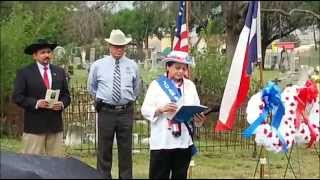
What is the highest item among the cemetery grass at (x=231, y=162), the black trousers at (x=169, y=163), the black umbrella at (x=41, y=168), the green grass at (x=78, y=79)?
the black umbrella at (x=41, y=168)

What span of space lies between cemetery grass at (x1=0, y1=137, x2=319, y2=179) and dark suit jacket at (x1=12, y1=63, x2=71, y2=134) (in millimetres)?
1360

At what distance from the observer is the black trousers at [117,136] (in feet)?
23.9

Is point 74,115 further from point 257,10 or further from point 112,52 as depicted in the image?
point 257,10

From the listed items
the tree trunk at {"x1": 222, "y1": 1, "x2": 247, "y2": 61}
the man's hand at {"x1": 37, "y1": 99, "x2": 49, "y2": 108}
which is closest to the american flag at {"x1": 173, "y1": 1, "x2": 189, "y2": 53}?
the man's hand at {"x1": 37, "y1": 99, "x2": 49, "y2": 108}

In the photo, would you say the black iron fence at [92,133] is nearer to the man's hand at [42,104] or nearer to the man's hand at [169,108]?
the man's hand at [42,104]

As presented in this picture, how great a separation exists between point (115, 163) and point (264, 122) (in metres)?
4.19

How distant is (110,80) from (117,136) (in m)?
0.65

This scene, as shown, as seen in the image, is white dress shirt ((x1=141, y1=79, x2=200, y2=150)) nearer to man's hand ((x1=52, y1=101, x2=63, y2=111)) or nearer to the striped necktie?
man's hand ((x1=52, y1=101, x2=63, y2=111))

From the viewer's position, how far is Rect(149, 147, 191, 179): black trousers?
5770 millimetres

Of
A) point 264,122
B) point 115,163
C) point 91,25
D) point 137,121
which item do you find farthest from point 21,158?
point 91,25

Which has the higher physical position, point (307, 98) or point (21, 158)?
point (307, 98)

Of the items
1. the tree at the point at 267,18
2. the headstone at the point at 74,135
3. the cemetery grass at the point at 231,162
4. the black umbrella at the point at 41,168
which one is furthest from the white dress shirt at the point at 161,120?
the tree at the point at 267,18

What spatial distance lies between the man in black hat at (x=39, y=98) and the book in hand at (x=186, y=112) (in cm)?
165

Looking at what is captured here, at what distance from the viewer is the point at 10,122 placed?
12164mm
